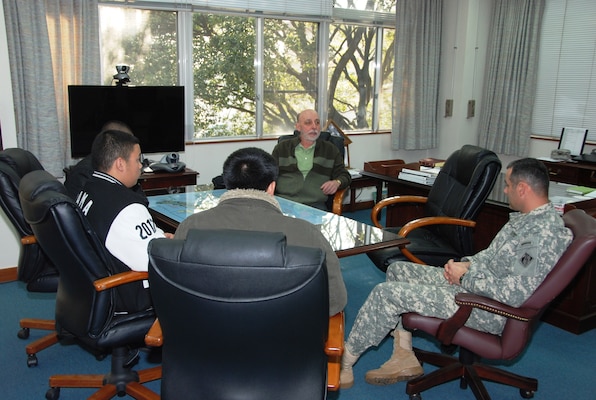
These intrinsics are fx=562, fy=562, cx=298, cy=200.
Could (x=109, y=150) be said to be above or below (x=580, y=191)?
above

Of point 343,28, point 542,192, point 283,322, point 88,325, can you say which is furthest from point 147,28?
point 283,322

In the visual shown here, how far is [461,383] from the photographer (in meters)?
2.66

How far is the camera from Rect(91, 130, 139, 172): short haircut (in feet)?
7.70

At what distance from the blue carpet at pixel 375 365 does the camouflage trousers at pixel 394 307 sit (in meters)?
0.30

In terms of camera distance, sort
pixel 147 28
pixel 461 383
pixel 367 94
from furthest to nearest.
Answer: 1. pixel 367 94
2. pixel 147 28
3. pixel 461 383

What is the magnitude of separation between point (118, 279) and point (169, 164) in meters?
2.45

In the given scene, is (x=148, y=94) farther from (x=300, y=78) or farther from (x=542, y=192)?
(x=542, y=192)

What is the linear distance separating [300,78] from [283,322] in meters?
4.50

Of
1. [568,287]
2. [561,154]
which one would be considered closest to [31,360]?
[568,287]

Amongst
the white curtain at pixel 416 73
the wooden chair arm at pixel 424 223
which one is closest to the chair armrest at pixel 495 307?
the wooden chair arm at pixel 424 223

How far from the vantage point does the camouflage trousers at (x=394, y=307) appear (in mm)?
2371

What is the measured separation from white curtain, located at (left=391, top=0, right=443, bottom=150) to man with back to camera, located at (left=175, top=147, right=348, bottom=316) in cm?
436

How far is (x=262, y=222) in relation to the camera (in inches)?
69.4

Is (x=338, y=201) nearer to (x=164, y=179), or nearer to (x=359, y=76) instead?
(x=164, y=179)
